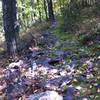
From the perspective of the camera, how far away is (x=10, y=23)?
13.1 meters

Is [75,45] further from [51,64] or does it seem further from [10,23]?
[10,23]

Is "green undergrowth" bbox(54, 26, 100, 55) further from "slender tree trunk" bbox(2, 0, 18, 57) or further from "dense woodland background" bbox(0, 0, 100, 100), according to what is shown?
"slender tree trunk" bbox(2, 0, 18, 57)

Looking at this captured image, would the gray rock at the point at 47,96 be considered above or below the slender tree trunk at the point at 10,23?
below

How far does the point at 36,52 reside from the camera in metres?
14.3

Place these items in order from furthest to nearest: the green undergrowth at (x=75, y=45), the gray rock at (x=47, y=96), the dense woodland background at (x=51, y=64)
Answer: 1. the green undergrowth at (x=75, y=45)
2. the dense woodland background at (x=51, y=64)
3. the gray rock at (x=47, y=96)

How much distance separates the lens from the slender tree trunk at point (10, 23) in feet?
42.5

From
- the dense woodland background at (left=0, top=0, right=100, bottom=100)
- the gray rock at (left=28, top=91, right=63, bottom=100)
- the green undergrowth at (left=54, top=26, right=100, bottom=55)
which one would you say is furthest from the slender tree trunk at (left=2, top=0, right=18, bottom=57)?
the gray rock at (left=28, top=91, right=63, bottom=100)

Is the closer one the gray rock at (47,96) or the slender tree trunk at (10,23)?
the gray rock at (47,96)

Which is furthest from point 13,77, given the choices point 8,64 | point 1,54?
point 1,54

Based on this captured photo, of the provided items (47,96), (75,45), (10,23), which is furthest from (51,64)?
(47,96)

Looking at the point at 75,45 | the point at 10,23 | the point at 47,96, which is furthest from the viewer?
the point at 75,45

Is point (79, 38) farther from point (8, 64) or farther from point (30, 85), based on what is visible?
point (30, 85)

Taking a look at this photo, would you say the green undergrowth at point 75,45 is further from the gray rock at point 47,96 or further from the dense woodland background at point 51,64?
the gray rock at point 47,96

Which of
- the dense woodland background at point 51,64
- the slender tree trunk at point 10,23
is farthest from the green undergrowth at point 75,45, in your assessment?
the slender tree trunk at point 10,23
